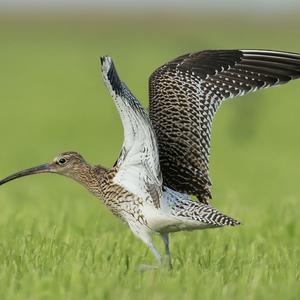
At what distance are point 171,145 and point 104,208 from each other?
388 centimetres

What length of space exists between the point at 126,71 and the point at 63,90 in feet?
26.5

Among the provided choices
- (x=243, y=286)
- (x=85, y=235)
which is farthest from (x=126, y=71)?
(x=243, y=286)

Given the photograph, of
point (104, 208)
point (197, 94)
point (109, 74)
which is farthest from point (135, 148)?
point (104, 208)

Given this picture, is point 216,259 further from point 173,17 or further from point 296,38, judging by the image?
point 173,17

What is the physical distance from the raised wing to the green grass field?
0.62 metres

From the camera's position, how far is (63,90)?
48.9 m

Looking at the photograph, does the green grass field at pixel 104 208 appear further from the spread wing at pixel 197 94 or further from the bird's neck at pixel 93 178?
the spread wing at pixel 197 94

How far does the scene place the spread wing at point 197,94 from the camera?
10016 mm

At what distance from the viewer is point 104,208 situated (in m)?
13.7

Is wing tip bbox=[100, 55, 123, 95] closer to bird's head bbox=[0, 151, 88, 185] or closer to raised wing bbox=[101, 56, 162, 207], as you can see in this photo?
raised wing bbox=[101, 56, 162, 207]

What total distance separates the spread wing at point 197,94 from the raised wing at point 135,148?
29.3 inches

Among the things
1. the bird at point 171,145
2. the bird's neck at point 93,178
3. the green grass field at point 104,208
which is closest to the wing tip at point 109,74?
the bird at point 171,145

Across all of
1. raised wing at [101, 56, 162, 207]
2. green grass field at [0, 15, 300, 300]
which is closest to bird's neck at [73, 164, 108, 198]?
raised wing at [101, 56, 162, 207]

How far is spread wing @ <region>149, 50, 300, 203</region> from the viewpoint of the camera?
10016mm
